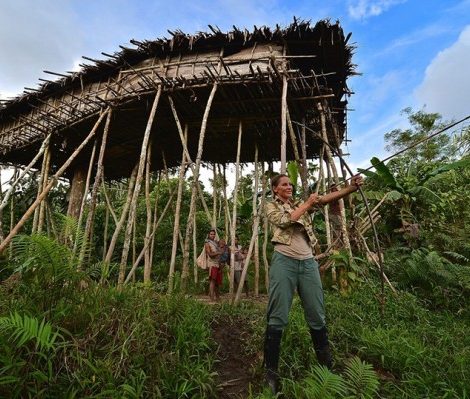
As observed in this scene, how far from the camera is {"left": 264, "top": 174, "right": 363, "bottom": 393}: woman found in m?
2.86

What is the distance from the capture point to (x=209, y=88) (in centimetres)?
702

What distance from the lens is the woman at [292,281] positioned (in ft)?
9.39

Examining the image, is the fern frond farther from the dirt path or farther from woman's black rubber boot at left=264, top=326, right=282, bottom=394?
woman's black rubber boot at left=264, top=326, right=282, bottom=394

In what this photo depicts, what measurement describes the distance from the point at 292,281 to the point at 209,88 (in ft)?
17.1

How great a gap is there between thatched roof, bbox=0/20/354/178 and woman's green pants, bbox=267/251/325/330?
4166 millimetres

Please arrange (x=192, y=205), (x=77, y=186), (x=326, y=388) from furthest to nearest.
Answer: (x=77, y=186), (x=192, y=205), (x=326, y=388)

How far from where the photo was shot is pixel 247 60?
7.88m

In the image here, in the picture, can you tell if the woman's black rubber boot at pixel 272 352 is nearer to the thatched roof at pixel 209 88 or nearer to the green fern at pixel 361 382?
the green fern at pixel 361 382

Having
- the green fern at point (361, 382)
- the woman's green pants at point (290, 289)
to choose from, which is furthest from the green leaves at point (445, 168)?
the green fern at point (361, 382)

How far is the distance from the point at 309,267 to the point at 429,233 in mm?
Answer: 6251

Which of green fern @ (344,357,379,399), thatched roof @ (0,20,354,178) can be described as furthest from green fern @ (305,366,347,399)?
thatched roof @ (0,20,354,178)

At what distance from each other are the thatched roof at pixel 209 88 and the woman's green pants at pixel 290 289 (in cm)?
417

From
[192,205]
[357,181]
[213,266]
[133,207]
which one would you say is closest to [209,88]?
[192,205]

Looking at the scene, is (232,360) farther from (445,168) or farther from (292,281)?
(445,168)
